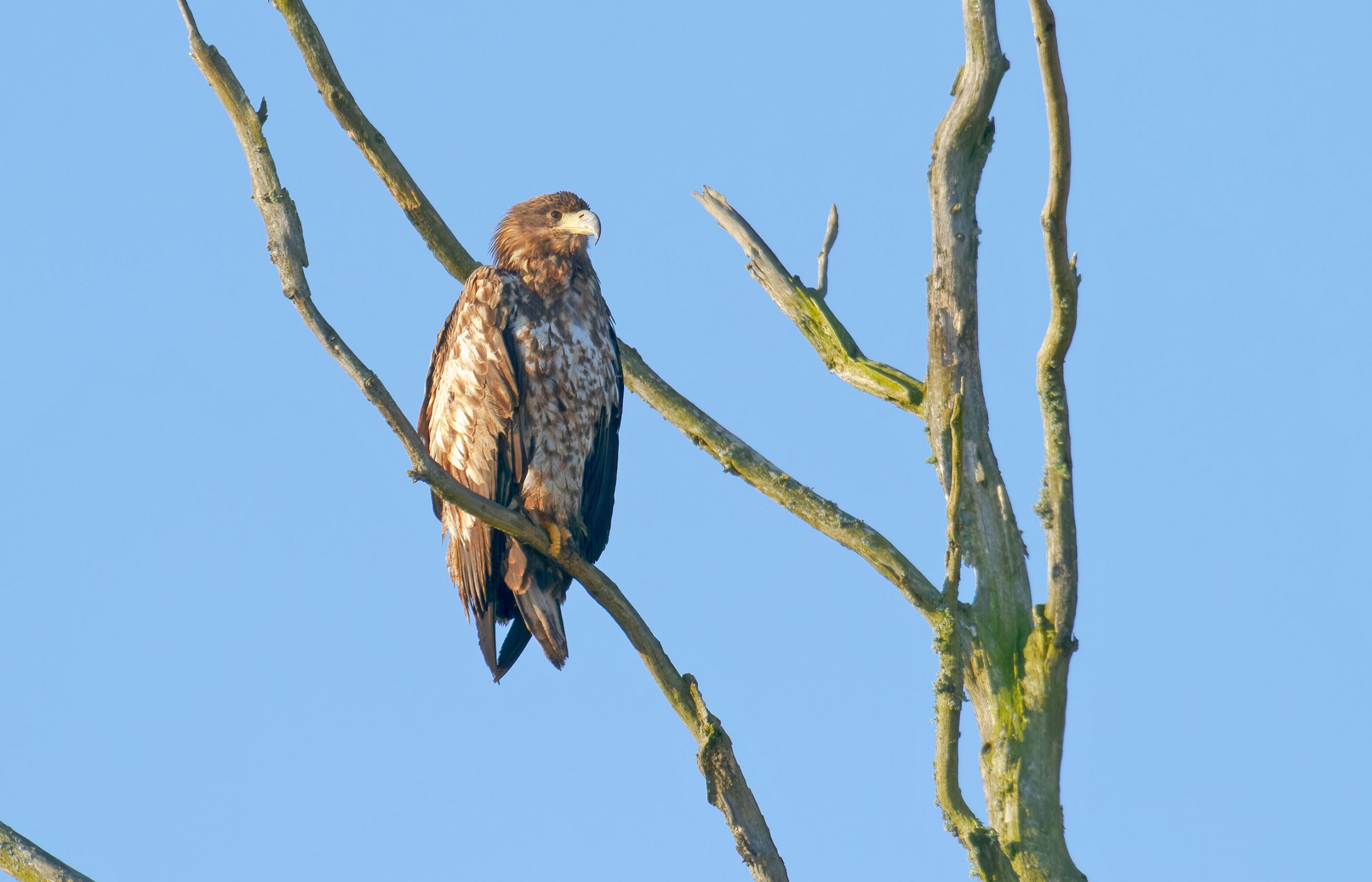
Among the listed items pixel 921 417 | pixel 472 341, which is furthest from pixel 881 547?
pixel 472 341

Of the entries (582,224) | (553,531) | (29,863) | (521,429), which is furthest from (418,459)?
(582,224)

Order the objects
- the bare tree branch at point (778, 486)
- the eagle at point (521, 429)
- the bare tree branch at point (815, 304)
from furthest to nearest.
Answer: the eagle at point (521, 429)
the bare tree branch at point (815, 304)
the bare tree branch at point (778, 486)

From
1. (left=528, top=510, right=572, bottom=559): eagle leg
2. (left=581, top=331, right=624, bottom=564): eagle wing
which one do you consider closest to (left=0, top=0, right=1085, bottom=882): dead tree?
(left=528, top=510, right=572, bottom=559): eagle leg

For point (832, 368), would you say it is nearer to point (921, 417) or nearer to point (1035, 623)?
point (921, 417)

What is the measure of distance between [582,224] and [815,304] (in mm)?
1502

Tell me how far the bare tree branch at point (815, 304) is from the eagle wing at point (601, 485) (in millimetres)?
904

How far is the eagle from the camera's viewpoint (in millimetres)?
6547

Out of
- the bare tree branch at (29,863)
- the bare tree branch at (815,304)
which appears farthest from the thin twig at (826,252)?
the bare tree branch at (29,863)

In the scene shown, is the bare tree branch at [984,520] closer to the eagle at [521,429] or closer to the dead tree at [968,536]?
the dead tree at [968,536]

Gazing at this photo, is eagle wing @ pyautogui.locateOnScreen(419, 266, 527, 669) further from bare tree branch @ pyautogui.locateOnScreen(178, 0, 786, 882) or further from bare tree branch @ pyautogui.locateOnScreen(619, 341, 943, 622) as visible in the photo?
bare tree branch @ pyautogui.locateOnScreen(178, 0, 786, 882)

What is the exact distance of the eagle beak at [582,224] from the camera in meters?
7.09

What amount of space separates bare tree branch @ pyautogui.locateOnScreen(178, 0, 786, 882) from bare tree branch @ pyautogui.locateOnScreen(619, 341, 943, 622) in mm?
1045

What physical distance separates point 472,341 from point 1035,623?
9.80 feet

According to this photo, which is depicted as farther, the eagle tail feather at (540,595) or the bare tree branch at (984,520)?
the eagle tail feather at (540,595)
